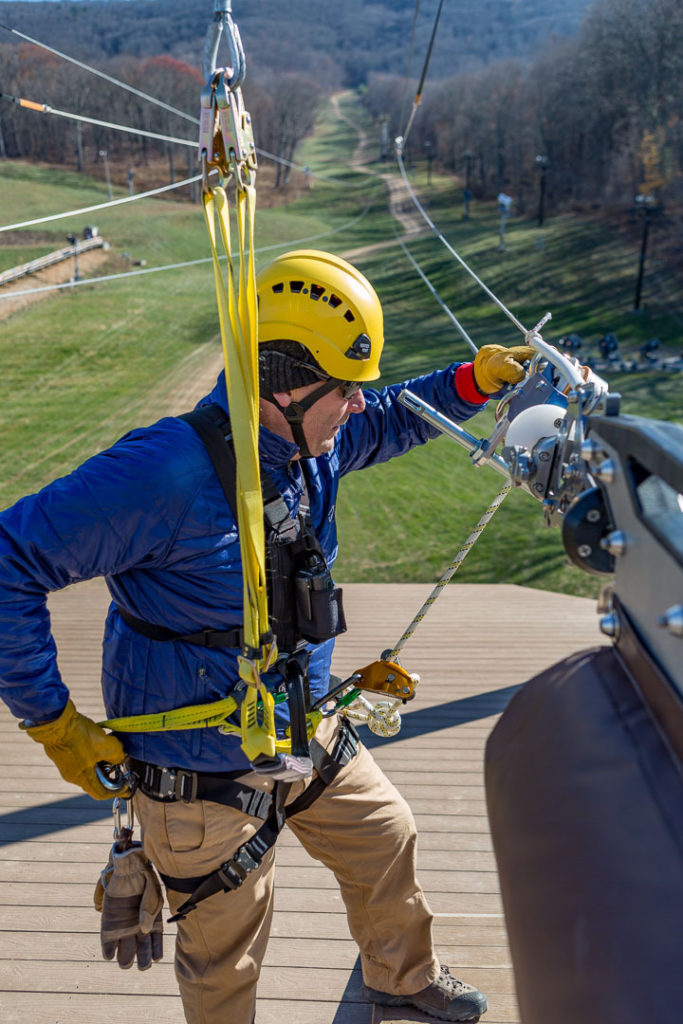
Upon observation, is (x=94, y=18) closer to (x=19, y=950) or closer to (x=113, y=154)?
(x=113, y=154)

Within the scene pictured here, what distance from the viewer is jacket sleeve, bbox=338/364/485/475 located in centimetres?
249

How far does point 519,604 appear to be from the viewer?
567 cm

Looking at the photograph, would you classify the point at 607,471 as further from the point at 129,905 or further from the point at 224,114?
the point at 129,905

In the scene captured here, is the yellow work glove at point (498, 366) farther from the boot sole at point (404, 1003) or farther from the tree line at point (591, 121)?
the tree line at point (591, 121)

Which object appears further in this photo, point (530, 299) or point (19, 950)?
point (530, 299)

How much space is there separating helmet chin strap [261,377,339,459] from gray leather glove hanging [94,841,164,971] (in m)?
1.04

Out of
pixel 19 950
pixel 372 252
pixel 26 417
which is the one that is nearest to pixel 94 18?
pixel 372 252

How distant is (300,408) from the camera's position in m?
1.95

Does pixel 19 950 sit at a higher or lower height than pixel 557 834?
lower

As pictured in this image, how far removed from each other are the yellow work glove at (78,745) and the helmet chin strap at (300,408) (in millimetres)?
748

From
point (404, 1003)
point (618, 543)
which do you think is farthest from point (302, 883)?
point (618, 543)

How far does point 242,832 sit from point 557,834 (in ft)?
4.44

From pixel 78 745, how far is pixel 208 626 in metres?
0.38

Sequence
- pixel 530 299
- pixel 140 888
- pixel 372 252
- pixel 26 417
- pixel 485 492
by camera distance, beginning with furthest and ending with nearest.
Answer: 1. pixel 372 252
2. pixel 530 299
3. pixel 26 417
4. pixel 485 492
5. pixel 140 888
